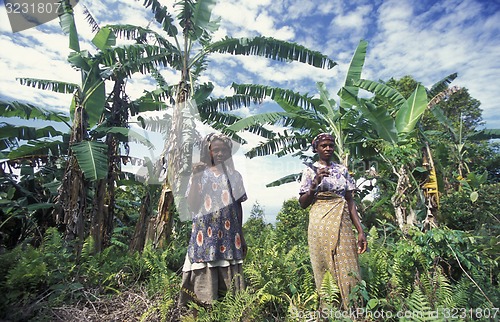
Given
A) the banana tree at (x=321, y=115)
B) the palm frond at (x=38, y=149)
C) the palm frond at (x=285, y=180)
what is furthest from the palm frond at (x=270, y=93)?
the palm frond at (x=38, y=149)

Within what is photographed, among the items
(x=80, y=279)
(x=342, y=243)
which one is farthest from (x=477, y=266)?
(x=80, y=279)

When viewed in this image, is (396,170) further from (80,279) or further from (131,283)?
(80,279)

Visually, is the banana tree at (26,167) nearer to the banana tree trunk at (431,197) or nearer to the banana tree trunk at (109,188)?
the banana tree trunk at (109,188)

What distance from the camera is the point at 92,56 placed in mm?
5086

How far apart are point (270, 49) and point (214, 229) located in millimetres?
4008

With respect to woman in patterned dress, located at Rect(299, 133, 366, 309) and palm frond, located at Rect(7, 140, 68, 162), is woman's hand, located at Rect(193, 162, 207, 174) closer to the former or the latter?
woman in patterned dress, located at Rect(299, 133, 366, 309)

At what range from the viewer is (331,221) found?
2.50 m

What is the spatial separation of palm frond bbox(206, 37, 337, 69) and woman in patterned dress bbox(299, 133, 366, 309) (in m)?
3.37

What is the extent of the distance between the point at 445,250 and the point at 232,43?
4445mm

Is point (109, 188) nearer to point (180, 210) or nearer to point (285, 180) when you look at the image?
point (180, 210)

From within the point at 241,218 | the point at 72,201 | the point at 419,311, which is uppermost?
the point at 72,201

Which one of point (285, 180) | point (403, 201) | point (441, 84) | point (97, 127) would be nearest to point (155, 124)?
point (97, 127)

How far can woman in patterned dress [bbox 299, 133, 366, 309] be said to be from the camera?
2451 mm

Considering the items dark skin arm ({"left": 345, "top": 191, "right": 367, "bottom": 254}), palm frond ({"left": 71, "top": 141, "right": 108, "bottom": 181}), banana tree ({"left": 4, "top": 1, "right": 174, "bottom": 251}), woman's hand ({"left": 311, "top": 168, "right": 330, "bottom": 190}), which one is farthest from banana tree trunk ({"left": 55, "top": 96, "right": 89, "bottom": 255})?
dark skin arm ({"left": 345, "top": 191, "right": 367, "bottom": 254})
